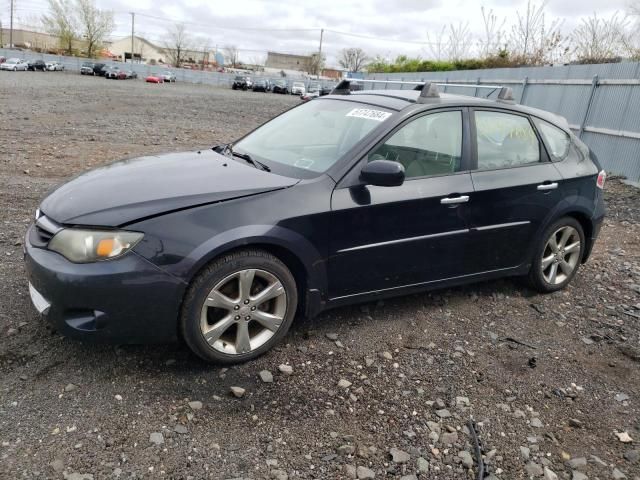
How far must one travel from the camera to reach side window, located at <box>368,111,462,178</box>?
143 inches

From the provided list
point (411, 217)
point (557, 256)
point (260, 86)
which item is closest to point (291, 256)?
point (411, 217)

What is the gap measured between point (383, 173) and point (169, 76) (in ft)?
209

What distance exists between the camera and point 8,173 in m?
7.34

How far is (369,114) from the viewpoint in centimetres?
383

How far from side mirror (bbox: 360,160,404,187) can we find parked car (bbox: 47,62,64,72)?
64791mm

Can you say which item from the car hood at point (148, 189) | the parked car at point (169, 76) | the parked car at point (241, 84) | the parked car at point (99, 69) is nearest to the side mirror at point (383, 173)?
the car hood at point (148, 189)

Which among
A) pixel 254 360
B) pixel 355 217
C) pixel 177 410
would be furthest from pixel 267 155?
pixel 177 410

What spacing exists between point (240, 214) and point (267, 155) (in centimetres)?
97

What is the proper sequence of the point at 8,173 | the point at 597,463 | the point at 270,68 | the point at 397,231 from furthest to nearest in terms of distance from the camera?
the point at 270,68, the point at 8,173, the point at 397,231, the point at 597,463

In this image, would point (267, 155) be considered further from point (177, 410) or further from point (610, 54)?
point (610, 54)

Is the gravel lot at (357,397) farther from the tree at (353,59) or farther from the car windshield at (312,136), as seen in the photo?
the tree at (353,59)

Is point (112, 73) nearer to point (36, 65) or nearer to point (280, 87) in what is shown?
point (36, 65)

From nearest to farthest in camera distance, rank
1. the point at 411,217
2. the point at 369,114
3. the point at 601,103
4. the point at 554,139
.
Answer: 1. the point at 411,217
2. the point at 369,114
3. the point at 554,139
4. the point at 601,103

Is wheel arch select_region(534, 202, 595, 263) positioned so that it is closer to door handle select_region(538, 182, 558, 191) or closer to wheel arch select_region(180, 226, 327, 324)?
door handle select_region(538, 182, 558, 191)
